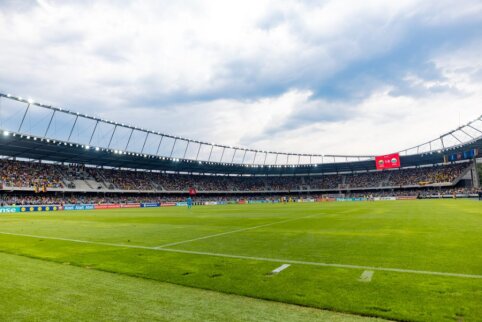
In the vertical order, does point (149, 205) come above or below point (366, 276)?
below

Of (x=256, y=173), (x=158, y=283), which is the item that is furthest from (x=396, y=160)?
(x=158, y=283)

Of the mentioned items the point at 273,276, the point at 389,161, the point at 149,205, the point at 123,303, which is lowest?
the point at 149,205

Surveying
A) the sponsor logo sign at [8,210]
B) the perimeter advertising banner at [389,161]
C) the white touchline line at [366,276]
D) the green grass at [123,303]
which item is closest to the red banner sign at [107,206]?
the sponsor logo sign at [8,210]

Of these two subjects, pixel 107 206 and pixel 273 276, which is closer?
pixel 273 276

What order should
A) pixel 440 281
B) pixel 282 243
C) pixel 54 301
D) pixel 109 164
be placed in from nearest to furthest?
pixel 54 301 < pixel 440 281 < pixel 282 243 < pixel 109 164

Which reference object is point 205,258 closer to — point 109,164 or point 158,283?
point 158,283

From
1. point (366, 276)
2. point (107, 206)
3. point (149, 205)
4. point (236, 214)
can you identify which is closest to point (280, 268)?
point (366, 276)

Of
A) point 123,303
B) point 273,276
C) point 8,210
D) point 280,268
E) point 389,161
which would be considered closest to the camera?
point 123,303

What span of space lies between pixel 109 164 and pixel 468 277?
8126cm

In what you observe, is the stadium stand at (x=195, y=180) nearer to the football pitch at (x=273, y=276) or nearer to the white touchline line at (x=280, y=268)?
the football pitch at (x=273, y=276)

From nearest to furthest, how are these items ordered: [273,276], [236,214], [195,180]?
[273,276], [236,214], [195,180]

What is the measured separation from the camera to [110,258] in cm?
934

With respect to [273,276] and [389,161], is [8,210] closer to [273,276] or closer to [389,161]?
[273,276]

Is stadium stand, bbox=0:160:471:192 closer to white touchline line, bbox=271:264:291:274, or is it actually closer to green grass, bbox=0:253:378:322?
green grass, bbox=0:253:378:322
